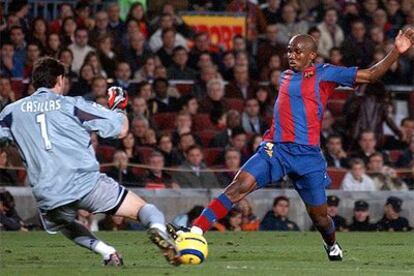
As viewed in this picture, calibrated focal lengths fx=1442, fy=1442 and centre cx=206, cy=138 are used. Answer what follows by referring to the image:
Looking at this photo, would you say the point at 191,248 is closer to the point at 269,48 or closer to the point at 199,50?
the point at 199,50

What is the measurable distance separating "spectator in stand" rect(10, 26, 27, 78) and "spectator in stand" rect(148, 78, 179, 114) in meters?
2.06

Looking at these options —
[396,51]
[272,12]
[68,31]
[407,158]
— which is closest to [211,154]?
[407,158]

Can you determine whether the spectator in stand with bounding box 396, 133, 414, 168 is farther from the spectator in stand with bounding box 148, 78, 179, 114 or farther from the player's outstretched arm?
the player's outstretched arm

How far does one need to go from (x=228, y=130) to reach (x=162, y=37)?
100 inches

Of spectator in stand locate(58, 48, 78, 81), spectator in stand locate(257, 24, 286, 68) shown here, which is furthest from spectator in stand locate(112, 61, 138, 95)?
spectator in stand locate(257, 24, 286, 68)

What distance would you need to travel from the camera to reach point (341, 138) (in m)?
22.8

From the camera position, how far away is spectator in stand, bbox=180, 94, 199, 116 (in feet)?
72.7

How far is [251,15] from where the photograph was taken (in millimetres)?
25625

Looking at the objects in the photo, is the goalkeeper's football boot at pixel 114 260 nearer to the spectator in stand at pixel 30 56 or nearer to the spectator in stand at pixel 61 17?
the spectator in stand at pixel 30 56

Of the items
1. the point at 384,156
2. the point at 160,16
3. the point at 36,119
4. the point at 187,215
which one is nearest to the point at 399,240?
the point at 187,215

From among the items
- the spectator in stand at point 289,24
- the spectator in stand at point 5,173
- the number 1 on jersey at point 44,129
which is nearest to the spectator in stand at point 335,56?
the spectator in stand at point 289,24

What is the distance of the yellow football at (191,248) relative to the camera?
12477 millimetres

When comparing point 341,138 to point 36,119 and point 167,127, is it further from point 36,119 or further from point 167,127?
point 36,119

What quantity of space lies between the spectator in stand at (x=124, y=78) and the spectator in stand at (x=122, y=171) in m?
2.23
